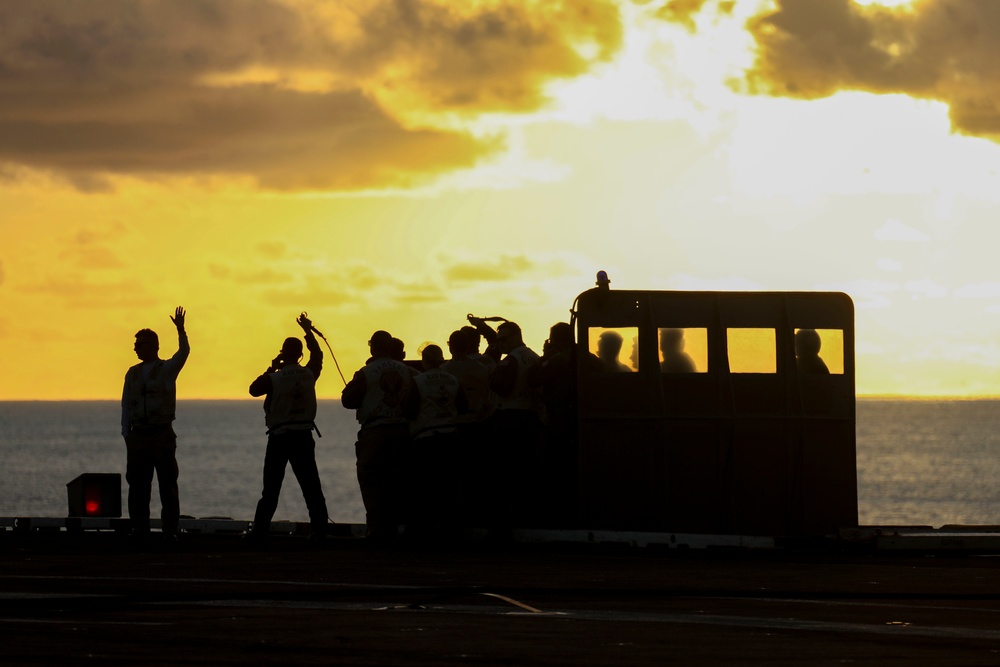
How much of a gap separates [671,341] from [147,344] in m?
4.73

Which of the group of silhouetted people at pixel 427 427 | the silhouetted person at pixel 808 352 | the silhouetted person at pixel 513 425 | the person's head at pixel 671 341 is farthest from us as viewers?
the silhouetted person at pixel 808 352

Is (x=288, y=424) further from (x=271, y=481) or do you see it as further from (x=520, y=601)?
(x=520, y=601)

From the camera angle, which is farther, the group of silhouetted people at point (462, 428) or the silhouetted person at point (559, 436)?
the silhouetted person at point (559, 436)

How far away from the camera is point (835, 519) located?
19.9 metres

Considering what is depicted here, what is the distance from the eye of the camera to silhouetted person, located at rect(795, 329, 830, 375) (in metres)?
19.7

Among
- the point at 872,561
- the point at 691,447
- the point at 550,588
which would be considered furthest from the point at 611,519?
the point at 550,588

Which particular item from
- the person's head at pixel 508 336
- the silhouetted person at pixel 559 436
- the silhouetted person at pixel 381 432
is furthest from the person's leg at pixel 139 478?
the silhouetted person at pixel 559 436

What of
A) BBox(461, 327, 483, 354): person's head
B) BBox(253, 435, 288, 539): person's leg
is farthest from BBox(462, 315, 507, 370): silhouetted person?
BBox(253, 435, 288, 539): person's leg

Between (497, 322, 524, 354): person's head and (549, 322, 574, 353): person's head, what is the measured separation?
1.69 feet

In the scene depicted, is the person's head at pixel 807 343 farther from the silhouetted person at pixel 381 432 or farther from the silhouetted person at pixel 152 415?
the silhouetted person at pixel 152 415

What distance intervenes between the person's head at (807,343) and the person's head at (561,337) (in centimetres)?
218

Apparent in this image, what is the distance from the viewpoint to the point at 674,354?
766 inches

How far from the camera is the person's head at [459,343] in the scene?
62.7 ft

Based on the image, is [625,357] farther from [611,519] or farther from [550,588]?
[550,588]
